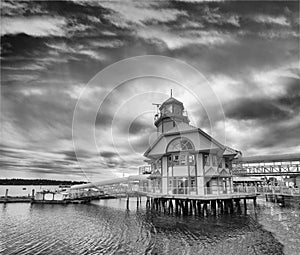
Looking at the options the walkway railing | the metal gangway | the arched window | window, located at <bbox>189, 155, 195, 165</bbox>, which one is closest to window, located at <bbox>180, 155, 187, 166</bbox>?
window, located at <bbox>189, 155, 195, 165</bbox>

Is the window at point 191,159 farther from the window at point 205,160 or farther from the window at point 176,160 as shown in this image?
the window at point 176,160

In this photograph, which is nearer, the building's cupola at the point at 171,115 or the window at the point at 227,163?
the window at the point at 227,163

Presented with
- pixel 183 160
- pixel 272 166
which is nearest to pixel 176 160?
pixel 183 160

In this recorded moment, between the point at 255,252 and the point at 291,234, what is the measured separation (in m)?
6.15

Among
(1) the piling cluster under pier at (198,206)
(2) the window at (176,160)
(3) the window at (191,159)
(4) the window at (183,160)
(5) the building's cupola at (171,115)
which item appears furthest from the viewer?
(5) the building's cupola at (171,115)

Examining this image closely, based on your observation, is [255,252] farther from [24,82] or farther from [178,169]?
[24,82]

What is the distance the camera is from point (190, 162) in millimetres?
25250

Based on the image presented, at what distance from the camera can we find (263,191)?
28.0 m

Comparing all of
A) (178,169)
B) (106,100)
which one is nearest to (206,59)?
(178,169)

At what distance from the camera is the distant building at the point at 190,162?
24484 mm

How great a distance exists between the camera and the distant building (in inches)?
964

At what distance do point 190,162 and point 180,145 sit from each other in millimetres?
2240

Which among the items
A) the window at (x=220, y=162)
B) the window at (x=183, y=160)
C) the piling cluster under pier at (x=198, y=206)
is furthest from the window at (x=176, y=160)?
the window at (x=220, y=162)

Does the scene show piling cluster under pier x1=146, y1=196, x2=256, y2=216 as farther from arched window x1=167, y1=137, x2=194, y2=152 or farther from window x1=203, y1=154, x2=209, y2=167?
arched window x1=167, y1=137, x2=194, y2=152
